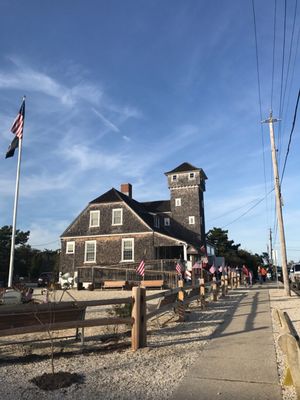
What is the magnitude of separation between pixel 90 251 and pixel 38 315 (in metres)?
30.5

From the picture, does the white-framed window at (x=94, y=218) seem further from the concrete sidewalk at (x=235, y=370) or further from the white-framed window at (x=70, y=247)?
the concrete sidewalk at (x=235, y=370)

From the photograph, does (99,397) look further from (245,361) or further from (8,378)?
(245,361)

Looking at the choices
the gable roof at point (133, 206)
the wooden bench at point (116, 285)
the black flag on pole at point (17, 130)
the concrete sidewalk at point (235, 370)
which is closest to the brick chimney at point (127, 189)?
the gable roof at point (133, 206)

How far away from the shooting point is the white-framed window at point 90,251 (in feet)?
125

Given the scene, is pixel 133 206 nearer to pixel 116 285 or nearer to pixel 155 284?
pixel 116 285

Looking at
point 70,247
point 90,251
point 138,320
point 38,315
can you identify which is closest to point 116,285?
point 90,251

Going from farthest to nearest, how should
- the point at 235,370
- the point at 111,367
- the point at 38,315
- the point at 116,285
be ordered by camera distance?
the point at 116,285
the point at 38,315
the point at 111,367
the point at 235,370

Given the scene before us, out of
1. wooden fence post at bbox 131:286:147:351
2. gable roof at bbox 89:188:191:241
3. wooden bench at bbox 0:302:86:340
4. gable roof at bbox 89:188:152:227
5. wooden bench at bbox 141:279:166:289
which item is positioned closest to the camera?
wooden bench at bbox 0:302:86:340

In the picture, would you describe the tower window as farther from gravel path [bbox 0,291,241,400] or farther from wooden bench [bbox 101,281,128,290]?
gravel path [bbox 0,291,241,400]

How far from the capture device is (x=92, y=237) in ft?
126

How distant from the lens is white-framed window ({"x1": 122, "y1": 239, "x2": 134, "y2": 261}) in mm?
36891

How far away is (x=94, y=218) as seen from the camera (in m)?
39.3

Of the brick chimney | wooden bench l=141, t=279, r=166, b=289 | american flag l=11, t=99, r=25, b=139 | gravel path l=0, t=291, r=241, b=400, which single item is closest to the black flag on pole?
american flag l=11, t=99, r=25, b=139

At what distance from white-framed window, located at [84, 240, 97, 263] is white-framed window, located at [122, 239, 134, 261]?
116 inches
